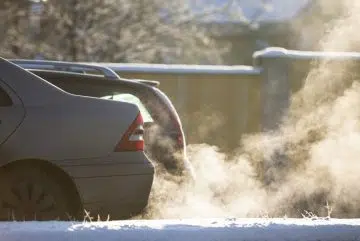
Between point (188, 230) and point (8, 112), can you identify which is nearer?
point (188, 230)

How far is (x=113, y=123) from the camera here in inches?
223

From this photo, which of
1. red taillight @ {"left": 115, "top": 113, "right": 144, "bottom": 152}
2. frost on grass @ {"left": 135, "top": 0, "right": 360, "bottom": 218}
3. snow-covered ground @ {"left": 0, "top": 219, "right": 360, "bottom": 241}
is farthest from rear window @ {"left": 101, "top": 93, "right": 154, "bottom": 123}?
snow-covered ground @ {"left": 0, "top": 219, "right": 360, "bottom": 241}

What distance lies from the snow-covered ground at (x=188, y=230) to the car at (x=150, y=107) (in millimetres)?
2688

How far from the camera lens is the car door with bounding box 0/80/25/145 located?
5246 mm

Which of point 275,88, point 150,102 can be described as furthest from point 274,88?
point 150,102

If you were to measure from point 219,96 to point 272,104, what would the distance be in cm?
85

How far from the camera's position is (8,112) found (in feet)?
17.5

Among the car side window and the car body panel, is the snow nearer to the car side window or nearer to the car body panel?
the car body panel

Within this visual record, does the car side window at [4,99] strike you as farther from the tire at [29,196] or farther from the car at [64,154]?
the tire at [29,196]

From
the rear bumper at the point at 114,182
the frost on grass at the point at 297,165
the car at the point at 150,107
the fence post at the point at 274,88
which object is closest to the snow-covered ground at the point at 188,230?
the rear bumper at the point at 114,182

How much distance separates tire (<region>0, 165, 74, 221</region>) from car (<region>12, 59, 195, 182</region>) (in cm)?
140

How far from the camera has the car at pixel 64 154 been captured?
525 centimetres

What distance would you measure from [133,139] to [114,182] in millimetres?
382

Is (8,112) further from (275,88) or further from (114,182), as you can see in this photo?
(275,88)
